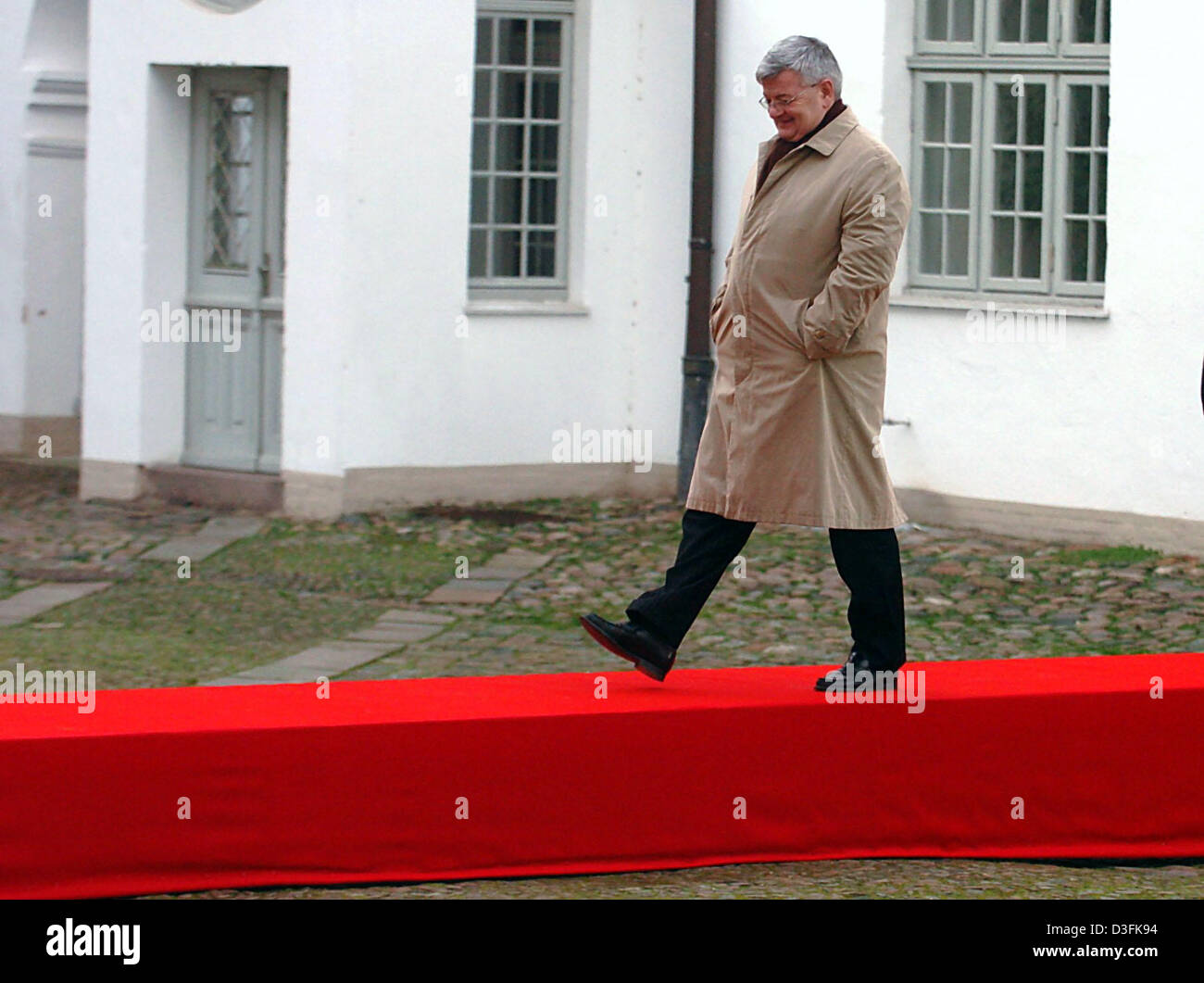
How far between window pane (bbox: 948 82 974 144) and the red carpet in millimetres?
6456

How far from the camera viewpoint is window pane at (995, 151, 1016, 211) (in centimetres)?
1175

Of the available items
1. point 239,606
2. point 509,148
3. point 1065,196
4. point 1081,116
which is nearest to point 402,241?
point 509,148

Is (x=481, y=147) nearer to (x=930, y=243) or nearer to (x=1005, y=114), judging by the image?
(x=930, y=243)

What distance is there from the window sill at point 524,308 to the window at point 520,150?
5.6 inches

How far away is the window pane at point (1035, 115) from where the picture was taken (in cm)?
1157

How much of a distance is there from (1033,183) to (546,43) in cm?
314

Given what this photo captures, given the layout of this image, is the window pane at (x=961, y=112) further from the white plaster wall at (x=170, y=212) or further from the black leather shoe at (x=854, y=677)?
the black leather shoe at (x=854, y=677)

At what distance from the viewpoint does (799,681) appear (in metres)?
5.87

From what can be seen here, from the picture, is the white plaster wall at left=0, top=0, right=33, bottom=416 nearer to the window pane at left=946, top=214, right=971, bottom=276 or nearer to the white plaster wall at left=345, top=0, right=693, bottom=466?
the white plaster wall at left=345, top=0, right=693, bottom=466
